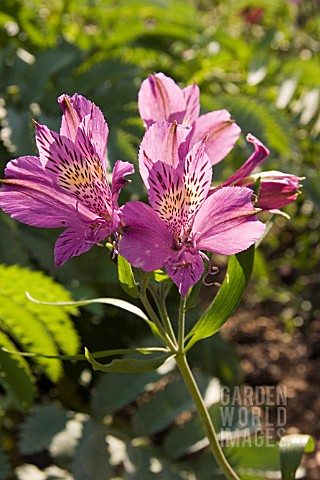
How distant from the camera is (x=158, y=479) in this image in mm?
1113

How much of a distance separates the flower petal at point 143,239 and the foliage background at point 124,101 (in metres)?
0.31

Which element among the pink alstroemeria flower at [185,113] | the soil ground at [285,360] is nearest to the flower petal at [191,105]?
the pink alstroemeria flower at [185,113]

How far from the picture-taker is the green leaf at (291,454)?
2.45ft

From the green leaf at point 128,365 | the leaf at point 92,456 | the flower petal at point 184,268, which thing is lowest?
the leaf at point 92,456

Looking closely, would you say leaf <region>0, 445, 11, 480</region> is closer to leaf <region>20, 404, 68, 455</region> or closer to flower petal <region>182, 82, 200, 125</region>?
leaf <region>20, 404, 68, 455</region>

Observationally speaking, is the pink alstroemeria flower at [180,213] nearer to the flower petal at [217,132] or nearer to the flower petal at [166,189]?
the flower petal at [166,189]

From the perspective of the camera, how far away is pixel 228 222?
1.97ft

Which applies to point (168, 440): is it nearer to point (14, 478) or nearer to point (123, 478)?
point (123, 478)

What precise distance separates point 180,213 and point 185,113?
15 cm

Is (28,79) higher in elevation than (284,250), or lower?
higher

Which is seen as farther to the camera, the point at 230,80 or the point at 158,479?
the point at 230,80

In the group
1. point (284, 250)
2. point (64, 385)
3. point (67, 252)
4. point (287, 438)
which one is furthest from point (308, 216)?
point (67, 252)

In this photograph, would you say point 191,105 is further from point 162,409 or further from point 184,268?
point 162,409

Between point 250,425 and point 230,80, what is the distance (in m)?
0.74
